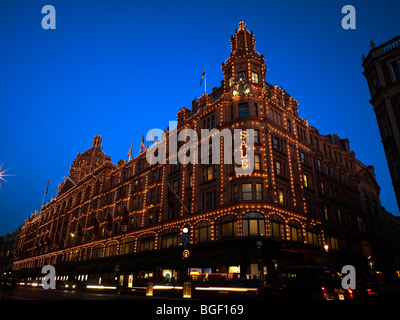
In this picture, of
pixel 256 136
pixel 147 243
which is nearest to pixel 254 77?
pixel 256 136

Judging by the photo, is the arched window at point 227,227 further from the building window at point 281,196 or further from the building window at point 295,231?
the building window at point 295,231

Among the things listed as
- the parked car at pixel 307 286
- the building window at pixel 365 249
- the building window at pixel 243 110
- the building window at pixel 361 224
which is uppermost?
the building window at pixel 243 110

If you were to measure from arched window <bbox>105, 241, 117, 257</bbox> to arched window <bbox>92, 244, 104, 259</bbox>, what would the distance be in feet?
7.65

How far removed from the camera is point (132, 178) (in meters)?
53.3

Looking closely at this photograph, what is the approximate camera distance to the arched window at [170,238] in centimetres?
3841

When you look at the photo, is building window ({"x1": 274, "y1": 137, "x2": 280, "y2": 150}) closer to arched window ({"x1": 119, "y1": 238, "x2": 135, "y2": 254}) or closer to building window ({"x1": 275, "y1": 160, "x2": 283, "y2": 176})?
building window ({"x1": 275, "y1": 160, "x2": 283, "y2": 176})

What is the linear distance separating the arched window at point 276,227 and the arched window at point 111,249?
31.4 m

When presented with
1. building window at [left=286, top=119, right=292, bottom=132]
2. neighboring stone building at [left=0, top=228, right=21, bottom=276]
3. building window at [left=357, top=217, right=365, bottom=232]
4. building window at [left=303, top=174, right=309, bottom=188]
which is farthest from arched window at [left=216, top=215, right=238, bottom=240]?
neighboring stone building at [left=0, top=228, right=21, bottom=276]

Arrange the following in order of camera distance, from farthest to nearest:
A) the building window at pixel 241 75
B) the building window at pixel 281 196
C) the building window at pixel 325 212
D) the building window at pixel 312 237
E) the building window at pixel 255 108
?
the building window at pixel 325 212 → the building window at pixel 241 75 → the building window at pixel 255 108 → the building window at pixel 312 237 → the building window at pixel 281 196

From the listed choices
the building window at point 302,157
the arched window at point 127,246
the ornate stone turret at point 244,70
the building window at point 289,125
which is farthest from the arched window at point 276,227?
the arched window at point 127,246

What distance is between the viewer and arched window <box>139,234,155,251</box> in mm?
42797

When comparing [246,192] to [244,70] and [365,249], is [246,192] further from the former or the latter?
[365,249]
